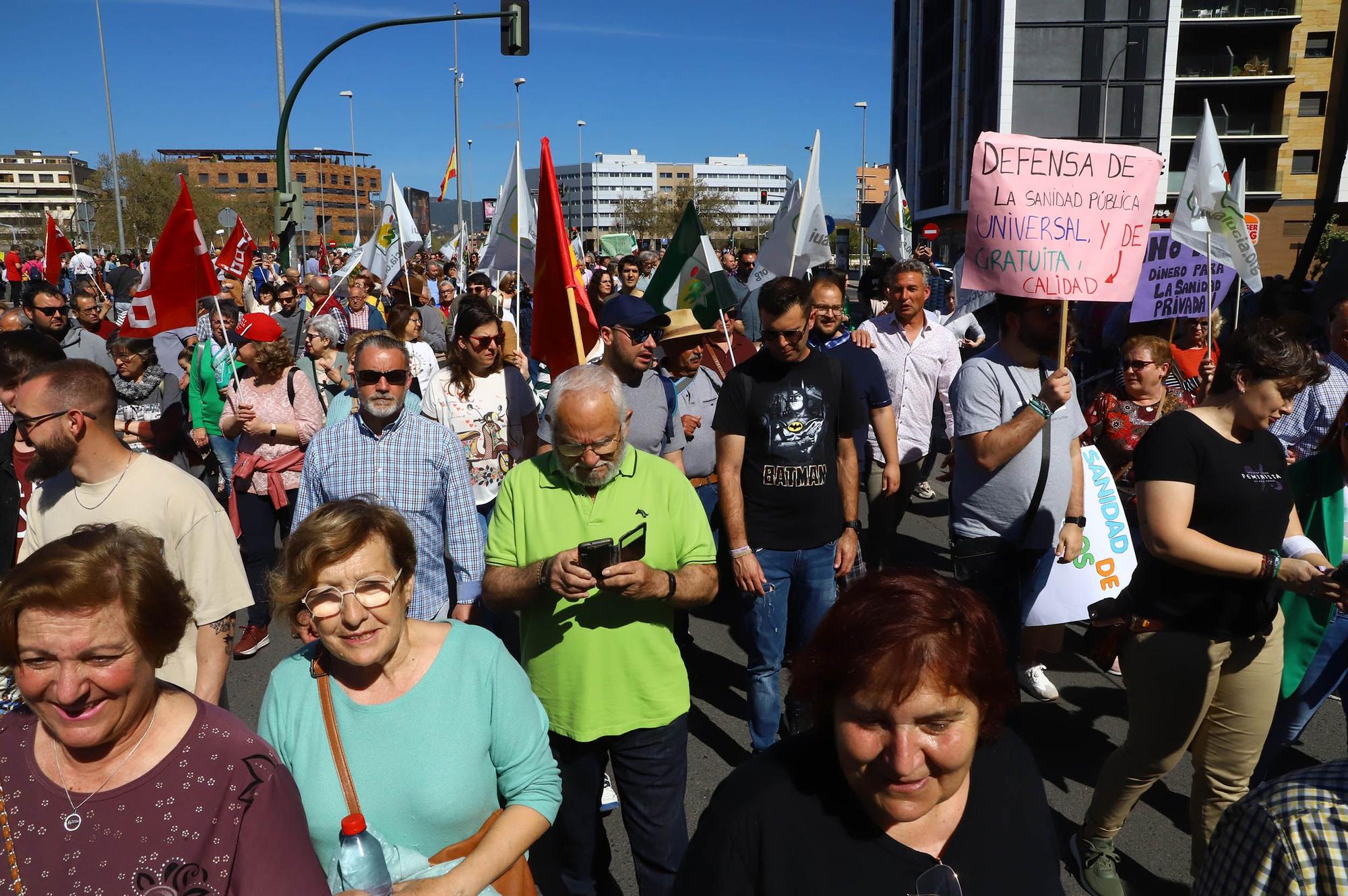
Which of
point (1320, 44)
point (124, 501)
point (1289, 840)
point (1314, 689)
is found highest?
point (1320, 44)

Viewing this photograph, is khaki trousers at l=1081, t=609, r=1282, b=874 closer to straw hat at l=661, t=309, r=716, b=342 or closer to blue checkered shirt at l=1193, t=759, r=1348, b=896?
blue checkered shirt at l=1193, t=759, r=1348, b=896

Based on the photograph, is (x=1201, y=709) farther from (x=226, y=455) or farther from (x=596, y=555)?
(x=226, y=455)

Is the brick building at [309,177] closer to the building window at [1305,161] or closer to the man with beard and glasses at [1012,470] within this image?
the building window at [1305,161]

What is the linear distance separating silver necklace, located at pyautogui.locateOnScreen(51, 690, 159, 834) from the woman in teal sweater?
0.38m

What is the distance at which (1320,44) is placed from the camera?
157 feet

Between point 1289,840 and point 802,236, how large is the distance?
6.72m

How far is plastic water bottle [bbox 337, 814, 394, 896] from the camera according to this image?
2018 mm

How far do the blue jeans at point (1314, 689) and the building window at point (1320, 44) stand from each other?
56.1 metres

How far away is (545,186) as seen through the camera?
16.3 ft

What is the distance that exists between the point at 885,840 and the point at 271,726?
140 cm

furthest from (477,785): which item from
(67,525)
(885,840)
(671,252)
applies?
(671,252)

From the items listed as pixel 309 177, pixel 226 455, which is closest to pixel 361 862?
pixel 226 455

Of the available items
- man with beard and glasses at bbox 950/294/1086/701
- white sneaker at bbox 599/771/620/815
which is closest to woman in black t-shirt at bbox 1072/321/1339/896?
man with beard and glasses at bbox 950/294/1086/701

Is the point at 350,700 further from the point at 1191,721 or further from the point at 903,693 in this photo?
the point at 1191,721
